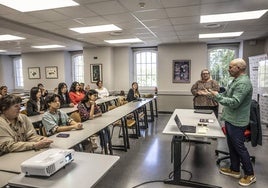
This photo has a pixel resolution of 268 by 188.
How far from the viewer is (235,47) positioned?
7.13 meters

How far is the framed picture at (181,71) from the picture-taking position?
23.6 feet

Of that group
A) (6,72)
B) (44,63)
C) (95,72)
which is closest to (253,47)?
(95,72)

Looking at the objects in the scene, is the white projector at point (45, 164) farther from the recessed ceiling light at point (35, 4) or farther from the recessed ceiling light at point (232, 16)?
the recessed ceiling light at point (232, 16)

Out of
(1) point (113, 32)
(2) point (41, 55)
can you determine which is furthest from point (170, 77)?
(2) point (41, 55)

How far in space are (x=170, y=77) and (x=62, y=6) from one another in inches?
194

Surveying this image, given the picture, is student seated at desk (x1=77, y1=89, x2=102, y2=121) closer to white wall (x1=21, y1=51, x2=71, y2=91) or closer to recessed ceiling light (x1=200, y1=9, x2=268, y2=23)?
recessed ceiling light (x1=200, y1=9, x2=268, y2=23)

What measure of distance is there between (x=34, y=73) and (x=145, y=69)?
5.06 metres

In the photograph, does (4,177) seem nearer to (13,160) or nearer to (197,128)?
(13,160)

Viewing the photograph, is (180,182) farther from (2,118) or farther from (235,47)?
(235,47)

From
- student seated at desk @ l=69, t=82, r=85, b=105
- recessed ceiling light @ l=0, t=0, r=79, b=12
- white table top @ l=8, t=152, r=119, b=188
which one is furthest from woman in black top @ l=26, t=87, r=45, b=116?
white table top @ l=8, t=152, r=119, b=188

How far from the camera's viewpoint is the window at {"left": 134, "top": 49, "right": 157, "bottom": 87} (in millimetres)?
7938

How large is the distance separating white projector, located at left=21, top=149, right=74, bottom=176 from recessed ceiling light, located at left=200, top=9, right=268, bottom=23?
3617 mm

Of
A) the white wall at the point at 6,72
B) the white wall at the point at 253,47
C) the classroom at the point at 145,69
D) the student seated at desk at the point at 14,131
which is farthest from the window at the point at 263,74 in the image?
the white wall at the point at 6,72

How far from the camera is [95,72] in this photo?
25.2ft
